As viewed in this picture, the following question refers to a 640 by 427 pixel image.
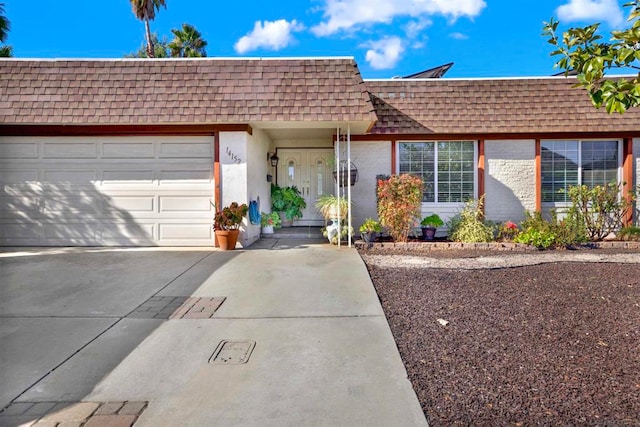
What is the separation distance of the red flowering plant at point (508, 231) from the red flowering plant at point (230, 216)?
547 cm

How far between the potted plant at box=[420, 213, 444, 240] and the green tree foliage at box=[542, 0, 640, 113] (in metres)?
5.77

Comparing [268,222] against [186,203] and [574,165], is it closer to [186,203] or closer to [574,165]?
[186,203]

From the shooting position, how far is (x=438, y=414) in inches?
98.1

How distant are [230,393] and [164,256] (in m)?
5.16

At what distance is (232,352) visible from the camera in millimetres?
3385

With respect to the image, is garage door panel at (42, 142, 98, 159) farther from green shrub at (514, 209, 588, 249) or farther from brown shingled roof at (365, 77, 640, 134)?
green shrub at (514, 209, 588, 249)

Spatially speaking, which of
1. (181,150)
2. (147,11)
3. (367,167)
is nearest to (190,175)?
(181,150)

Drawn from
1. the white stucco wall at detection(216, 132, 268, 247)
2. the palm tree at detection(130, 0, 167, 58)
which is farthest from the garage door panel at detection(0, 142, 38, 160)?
the palm tree at detection(130, 0, 167, 58)

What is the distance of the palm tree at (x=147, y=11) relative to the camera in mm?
19955

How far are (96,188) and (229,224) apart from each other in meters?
3.05

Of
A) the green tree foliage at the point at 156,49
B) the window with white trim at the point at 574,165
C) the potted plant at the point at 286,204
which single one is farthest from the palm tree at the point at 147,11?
the window with white trim at the point at 574,165

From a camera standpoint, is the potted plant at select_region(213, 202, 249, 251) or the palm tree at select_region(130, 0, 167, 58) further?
the palm tree at select_region(130, 0, 167, 58)

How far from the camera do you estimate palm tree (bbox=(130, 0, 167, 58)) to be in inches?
786

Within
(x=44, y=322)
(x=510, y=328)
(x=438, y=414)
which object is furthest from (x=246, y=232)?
(x=438, y=414)
